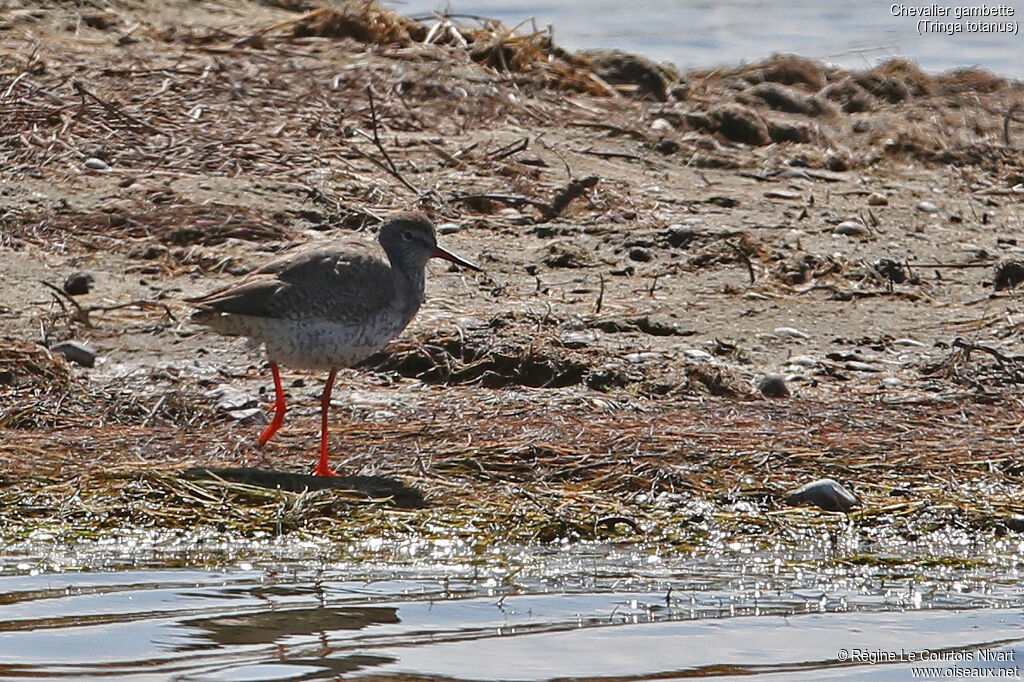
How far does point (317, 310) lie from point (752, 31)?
41.2ft

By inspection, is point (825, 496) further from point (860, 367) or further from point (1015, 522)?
point (860, 367)

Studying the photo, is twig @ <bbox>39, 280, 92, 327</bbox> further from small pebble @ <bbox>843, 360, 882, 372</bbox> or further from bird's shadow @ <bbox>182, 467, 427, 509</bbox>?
small pebble @ <bbox>843, 360, 882, 372</bbox>

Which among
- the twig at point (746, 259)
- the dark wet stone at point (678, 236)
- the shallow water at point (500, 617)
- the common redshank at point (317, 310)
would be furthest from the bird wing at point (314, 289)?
the dark wet stone at point (678, 236)

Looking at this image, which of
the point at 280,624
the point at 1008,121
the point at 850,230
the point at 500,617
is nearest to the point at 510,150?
the point at 850,230

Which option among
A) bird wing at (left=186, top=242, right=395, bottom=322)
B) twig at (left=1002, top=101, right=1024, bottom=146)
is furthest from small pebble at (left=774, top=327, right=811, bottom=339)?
twig at (left=1002, top=101, right=1024, bottom=146)

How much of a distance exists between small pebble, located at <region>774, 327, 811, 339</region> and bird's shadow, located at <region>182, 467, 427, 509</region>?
9.49 feet

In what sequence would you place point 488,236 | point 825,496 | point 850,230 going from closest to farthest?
point 825,496
point 488,236
point 850,230

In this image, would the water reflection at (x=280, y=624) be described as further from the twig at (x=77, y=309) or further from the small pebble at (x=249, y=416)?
the twig at (x=77, y=309)

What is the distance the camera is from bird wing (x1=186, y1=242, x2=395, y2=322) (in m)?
7.47

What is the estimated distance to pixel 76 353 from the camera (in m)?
8.66

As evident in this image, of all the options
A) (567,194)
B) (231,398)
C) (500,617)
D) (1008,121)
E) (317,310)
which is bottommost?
(500,617)

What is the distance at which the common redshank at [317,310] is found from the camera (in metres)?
7.48

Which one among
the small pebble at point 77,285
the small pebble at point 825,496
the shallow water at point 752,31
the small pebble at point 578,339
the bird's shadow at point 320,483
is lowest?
the small pebble at point 825,496

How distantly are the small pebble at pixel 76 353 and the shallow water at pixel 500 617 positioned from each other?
221cm
